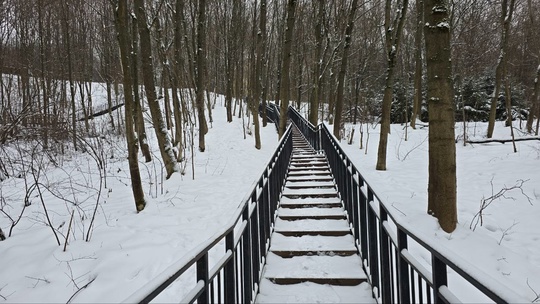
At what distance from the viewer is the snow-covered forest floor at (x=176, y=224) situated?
4.44m

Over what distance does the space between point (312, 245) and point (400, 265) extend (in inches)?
94.7

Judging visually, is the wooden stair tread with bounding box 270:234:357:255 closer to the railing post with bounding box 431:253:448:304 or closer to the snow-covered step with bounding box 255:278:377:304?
the snow-covered step with bounding box 255:278:377:304

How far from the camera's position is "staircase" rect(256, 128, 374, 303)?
Answer: 3639 mm

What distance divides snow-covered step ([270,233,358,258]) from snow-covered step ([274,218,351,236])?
0.08 meters

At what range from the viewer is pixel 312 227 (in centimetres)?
539

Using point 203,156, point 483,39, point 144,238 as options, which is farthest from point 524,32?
point 144,238

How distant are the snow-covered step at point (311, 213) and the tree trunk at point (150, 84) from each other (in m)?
4.86

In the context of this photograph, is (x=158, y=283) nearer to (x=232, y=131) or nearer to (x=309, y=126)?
(x=309, y=126)

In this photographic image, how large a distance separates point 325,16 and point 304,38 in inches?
280

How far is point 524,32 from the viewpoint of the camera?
1800 cm

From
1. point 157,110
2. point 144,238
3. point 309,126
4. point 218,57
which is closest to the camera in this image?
point 144,238

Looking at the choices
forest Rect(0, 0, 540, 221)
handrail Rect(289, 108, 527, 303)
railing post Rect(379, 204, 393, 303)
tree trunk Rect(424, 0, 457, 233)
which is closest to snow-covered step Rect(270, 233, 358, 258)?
handrail Rect(289, 108, 527, 303)

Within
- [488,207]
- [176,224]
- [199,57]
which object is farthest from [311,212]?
[199,57]

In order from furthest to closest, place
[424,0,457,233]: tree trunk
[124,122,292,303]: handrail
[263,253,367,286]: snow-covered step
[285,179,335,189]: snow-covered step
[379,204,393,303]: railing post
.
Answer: [285,179,335,189]: snow-covered step
[424,0,457,233]: tree trunk
[263,253,367,286]: snow-covered step
[379,204,393,303]: railing post
[124,122,292,303]: handrail
